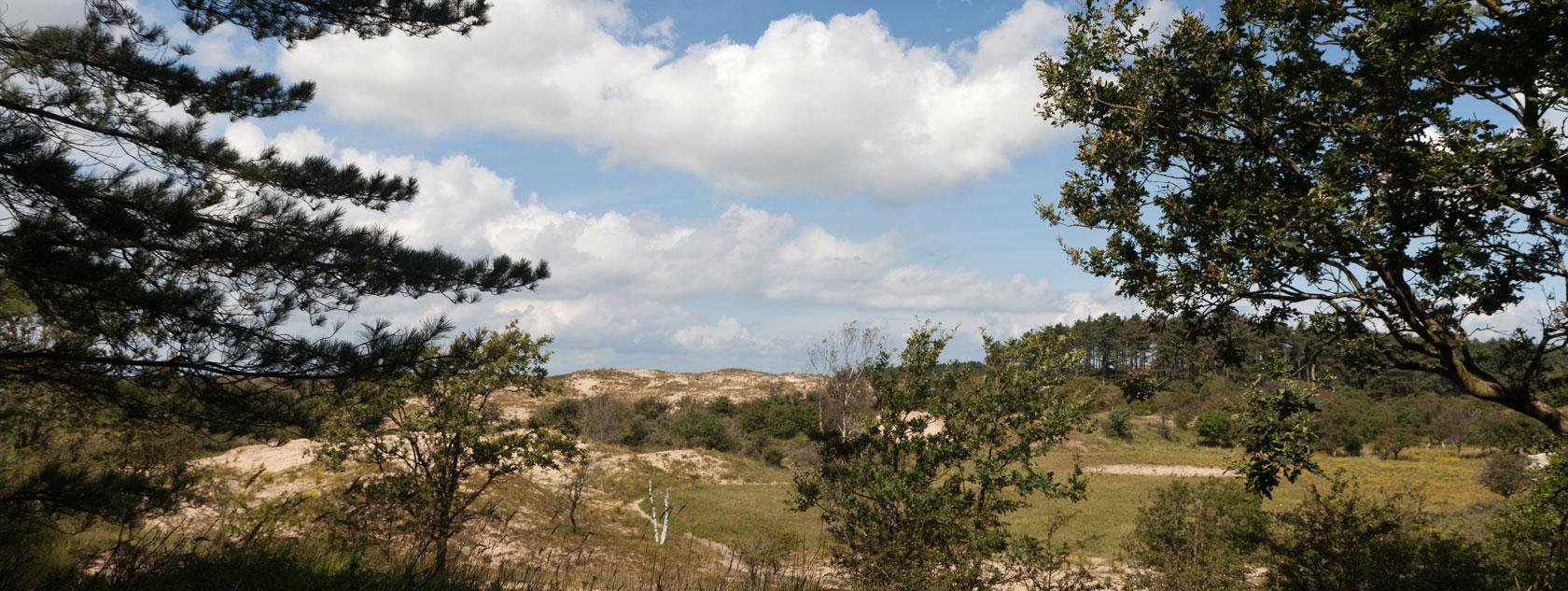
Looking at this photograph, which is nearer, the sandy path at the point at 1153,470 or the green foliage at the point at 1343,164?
Result: the green foliage at the point at 1343,164

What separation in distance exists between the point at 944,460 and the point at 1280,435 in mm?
6378

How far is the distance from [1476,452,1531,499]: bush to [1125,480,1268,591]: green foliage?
96.4 feet

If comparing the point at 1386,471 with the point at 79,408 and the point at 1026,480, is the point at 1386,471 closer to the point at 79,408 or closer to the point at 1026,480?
the point at 1026,480

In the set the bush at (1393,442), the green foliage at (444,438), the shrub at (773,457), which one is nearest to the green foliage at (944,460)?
the green foliage at (444,438)

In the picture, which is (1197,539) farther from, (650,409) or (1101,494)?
(650,409)

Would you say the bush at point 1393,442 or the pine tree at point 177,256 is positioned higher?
the pine tree at point 177,256

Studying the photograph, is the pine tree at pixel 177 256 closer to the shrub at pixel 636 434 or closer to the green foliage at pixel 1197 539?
the green foliage at pixel 1197 539

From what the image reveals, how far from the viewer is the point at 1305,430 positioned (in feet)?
24.3

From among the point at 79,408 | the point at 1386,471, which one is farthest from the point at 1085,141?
the point at 1386,471

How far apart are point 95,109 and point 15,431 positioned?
305 inches

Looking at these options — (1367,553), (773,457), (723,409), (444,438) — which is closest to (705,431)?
(773,457)

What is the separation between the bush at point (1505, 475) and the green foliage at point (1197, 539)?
2940 centimetres

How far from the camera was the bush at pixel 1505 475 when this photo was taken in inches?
1363

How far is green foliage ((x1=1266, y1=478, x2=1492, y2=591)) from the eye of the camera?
38.1 ft
